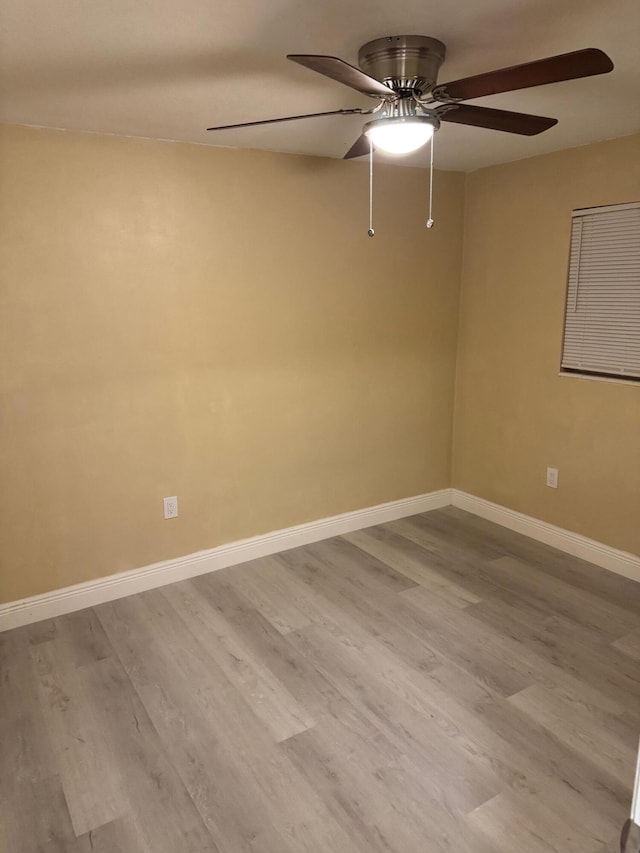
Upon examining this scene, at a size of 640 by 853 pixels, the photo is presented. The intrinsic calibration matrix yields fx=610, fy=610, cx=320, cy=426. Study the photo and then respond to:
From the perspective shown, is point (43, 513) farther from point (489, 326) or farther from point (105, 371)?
point (489, 326)

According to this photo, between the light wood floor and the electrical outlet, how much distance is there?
0.38 meters

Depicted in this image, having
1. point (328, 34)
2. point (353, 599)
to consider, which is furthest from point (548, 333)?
A: point (328, 34)

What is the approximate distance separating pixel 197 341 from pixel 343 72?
174 cm

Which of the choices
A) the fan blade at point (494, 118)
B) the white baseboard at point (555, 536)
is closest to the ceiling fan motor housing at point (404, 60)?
the fan blade at point (494, 118)

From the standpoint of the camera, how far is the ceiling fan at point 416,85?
1562 mm

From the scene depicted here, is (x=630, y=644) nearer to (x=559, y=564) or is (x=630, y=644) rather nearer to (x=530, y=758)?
(x=559, y=564)

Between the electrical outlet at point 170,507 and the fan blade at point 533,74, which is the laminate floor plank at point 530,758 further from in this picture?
the fan blade at point 533,74

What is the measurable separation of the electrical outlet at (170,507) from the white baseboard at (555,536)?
202cm

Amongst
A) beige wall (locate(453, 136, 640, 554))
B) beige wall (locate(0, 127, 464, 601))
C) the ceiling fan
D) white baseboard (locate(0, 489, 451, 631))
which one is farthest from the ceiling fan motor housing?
white baseboard (locate(0, 489, 451, 631))

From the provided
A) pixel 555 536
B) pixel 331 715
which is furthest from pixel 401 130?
pixel 555 536

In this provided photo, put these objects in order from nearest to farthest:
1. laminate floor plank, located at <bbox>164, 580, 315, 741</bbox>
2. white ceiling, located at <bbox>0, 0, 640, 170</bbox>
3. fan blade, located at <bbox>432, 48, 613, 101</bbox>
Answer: fan blade, located at <bbox>432, 48, 613, 101</bbox> → white ceiling, located at <bbox>0, 0, 640, 170</bbox> → laminate floor plank, located at <bbox>164, 580, 315, 741</bbox>

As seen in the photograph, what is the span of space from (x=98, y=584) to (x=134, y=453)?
663mm

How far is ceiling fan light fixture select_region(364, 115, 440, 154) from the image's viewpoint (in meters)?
1.80

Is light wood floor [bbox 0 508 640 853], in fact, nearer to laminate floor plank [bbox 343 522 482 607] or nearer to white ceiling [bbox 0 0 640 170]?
laminate floor plank [bbox 343 522 482 607]
